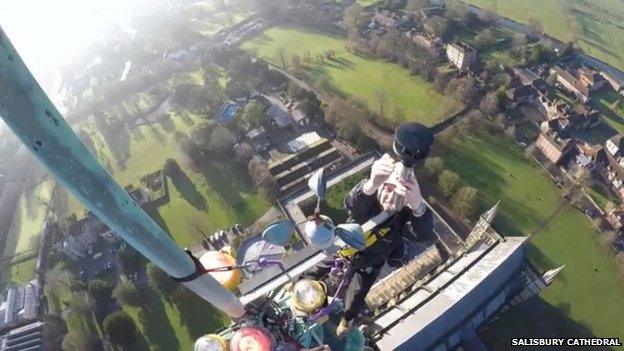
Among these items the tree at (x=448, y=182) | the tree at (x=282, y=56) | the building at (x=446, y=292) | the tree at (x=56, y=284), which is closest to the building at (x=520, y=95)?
the tree at (x=448, y=182)

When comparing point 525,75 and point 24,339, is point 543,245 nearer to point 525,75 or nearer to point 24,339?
Answer: point 525,75

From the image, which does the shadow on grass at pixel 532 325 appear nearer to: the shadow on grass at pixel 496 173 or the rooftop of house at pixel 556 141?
→ the shadow on grass at pixel 496 173

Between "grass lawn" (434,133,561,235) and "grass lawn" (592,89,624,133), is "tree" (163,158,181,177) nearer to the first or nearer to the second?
"grass lawn" (434,133,561,235)

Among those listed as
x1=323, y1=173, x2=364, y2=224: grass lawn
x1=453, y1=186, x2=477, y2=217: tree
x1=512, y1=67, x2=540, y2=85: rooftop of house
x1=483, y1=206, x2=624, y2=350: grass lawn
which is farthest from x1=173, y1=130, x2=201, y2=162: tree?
x1=512, y1=67, x2=540, y2=85: rooftop of house

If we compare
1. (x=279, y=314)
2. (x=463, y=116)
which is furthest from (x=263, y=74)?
(x=279, y=314)

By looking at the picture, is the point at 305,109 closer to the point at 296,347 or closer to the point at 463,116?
the point at 463,116
